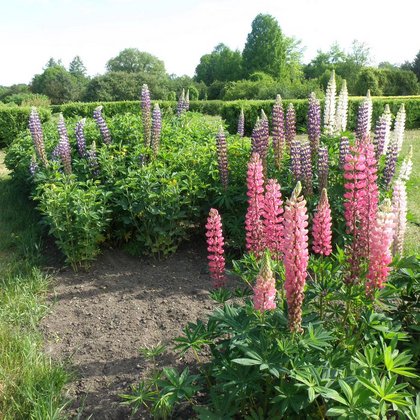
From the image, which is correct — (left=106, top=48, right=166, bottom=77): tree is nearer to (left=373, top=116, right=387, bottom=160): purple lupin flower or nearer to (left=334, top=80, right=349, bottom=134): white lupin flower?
(left=334, top=80, right=349, bottom=134): white lupin flower

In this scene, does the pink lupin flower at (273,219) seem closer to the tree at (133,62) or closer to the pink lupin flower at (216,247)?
the pink lupin flower at (216,247)

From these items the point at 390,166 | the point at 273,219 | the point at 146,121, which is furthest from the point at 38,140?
the point at 390,166

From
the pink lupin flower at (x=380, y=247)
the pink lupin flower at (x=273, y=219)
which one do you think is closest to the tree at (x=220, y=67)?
the pink lupin flower at (x=273, y=219)

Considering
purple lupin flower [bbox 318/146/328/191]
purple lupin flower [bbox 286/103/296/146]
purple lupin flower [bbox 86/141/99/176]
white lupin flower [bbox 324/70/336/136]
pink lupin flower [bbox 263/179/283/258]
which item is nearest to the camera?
pink lupin flower [bbox 263/179/283/258]

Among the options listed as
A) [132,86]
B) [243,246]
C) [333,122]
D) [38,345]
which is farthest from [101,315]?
[132,86]

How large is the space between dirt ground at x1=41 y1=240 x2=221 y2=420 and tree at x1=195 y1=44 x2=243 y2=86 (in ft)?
168

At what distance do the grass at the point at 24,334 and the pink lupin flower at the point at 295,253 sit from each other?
1.58 metres

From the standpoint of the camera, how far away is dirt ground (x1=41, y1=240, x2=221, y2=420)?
3111 mm

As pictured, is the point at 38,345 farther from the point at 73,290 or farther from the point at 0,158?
the point at 0,158

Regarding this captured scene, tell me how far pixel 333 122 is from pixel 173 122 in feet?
10.0

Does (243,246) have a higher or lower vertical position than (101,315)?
higher

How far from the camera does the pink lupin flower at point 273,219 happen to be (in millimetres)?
2779

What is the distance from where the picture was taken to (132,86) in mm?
40375

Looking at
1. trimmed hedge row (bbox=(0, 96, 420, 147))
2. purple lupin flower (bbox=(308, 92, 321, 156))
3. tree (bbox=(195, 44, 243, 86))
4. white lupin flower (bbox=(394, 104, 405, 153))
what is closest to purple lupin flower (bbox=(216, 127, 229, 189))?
purple lupin flower (bbox=(308, 92, 321, 156))
